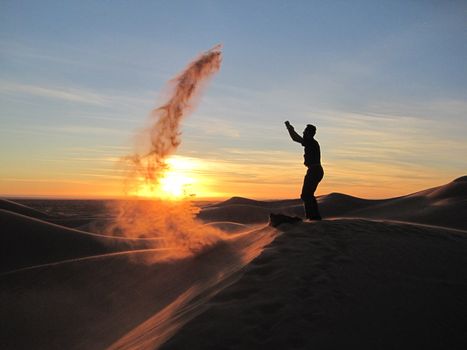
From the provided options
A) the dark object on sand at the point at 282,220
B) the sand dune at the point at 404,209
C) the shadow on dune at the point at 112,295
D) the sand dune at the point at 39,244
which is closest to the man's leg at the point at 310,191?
the dark object on sand at the point at 282,220

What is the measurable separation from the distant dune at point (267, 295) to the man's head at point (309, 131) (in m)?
1.85

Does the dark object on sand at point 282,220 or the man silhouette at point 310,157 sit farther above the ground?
the man silhouette at point 310,157

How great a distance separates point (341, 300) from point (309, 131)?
4763mm

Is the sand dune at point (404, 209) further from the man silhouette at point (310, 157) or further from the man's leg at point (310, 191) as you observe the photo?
the man silhouette at point (310, 157)

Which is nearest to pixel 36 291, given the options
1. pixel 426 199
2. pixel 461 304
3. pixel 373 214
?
pixel 461 304

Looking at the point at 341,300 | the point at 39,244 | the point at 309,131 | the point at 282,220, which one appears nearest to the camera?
the point at 341,300

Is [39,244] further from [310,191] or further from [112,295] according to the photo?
[310,191]

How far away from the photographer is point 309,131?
859cm

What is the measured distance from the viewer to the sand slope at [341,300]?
3756 mm

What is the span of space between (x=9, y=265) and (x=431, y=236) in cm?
1259

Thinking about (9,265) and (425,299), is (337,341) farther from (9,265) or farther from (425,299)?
(9,265)

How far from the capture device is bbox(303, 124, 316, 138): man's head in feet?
28.1

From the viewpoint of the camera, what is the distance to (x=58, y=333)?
7.66 meters

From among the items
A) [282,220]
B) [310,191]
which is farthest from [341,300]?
[310,191]
